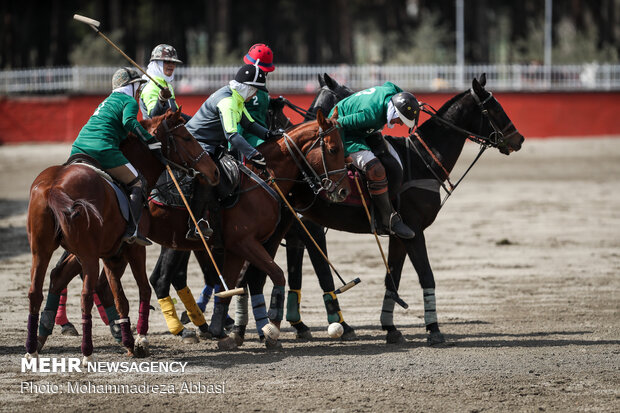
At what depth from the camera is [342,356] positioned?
8.72 metres

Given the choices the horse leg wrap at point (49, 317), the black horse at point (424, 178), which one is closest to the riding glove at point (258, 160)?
the black horse at point (424, 178)

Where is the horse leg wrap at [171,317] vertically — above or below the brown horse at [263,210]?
below

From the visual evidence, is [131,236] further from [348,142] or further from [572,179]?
[572,179]

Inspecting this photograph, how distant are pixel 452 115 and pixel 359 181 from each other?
127 centimetres

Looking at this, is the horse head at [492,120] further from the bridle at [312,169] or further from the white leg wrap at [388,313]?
the white leg wrap at [388,313]

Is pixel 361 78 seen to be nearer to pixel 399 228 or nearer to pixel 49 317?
pixel 399 228

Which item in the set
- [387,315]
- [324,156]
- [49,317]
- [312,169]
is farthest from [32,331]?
[387,315]

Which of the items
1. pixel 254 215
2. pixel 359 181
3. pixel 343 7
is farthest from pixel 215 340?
pixel 343 7

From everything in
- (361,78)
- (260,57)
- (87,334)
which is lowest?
(87,334)

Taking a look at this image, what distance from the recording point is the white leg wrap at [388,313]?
9547 mm

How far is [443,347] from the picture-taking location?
358 inches

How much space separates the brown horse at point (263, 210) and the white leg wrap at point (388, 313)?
1.04m

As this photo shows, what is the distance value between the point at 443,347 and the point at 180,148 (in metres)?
3.07

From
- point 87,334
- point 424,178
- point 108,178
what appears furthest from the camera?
point 424,178
